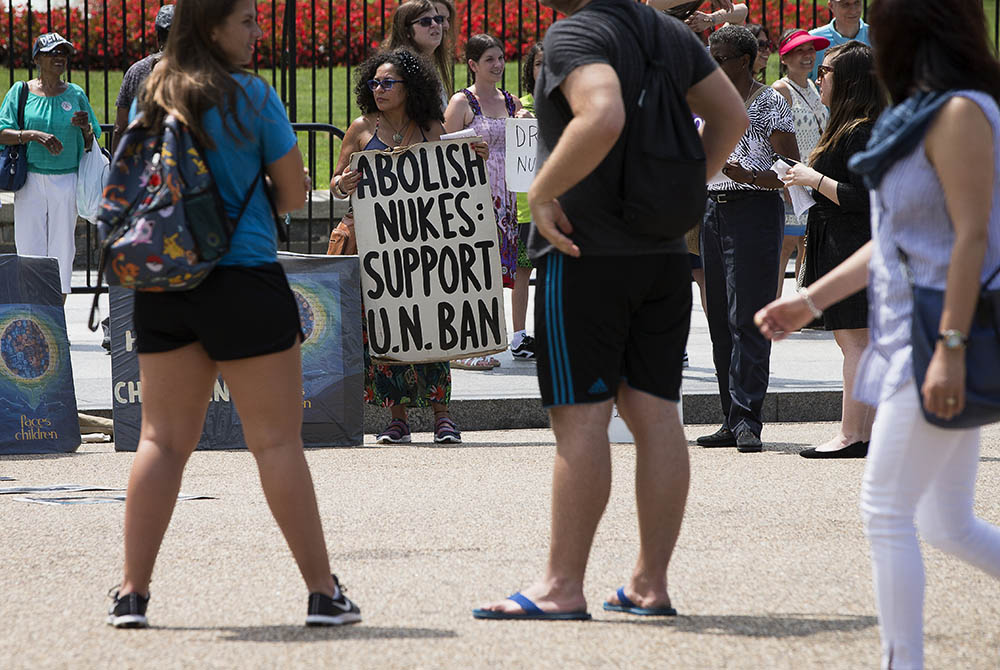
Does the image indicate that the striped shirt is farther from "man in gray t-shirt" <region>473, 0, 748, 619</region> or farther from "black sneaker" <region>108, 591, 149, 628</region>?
"black sneaker" <region>108, 591, 149, 628</region>

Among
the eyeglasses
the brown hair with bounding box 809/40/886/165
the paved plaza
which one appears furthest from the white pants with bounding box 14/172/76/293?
the brown hair with bounding box 809/40/886/165

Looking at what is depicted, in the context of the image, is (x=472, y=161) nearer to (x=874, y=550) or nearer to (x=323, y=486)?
(x=323, y=486)

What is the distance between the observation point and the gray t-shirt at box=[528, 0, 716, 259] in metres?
3.86

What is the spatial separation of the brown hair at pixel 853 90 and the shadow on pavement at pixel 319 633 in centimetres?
388

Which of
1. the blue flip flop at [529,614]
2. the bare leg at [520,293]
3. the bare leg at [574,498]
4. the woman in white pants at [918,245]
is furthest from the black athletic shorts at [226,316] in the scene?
the bare leg at [520,293]

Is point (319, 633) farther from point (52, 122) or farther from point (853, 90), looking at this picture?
point (52, 122)

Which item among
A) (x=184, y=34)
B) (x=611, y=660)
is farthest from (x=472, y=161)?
(x=611, y=660)

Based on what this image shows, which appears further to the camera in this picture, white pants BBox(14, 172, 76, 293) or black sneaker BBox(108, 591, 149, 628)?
white pants BBox(14, 172, 76, 293)

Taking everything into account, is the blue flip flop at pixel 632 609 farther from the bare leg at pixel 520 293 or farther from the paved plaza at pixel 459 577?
the bare leg at pixel 520 293

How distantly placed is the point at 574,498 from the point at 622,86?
1.06m

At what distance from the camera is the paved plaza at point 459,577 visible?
3660 mm

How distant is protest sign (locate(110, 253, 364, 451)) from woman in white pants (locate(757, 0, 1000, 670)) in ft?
14.9

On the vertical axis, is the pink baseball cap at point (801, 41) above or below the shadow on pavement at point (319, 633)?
above

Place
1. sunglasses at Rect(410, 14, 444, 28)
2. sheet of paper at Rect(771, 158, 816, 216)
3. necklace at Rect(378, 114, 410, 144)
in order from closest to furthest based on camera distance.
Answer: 1. sheet of paper at Rect(771, 158, 816, 216)
2. necklace at Rect(378, 114, 410, 144)
3. sunglasses at Rect(410, 14, 444, 28)
